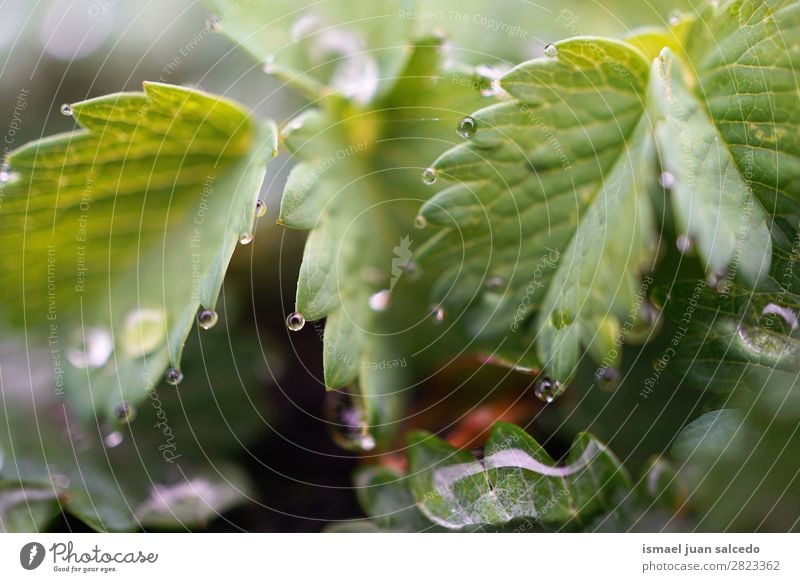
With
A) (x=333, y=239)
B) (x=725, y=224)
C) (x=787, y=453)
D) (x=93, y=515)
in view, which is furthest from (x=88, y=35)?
(x=787, y=453)

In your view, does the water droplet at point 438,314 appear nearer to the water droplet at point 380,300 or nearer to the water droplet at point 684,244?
the water droplet at point 380,300

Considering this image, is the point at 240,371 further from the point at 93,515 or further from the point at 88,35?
the point at 88,35

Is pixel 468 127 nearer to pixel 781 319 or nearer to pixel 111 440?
pixel 781 319

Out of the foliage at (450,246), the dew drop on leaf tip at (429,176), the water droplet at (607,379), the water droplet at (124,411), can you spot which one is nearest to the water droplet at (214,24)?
the foliage at (450,246)

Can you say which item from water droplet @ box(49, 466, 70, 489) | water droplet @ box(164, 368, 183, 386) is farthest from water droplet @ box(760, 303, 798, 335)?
water droplet @ box(49, 466, 70, 489)

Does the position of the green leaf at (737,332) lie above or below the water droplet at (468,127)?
below

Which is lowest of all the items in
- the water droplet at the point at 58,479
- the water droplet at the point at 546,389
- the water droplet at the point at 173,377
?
the water droplet at the point at 58,479

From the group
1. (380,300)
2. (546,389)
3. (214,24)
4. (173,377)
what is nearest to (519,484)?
(546,389)
